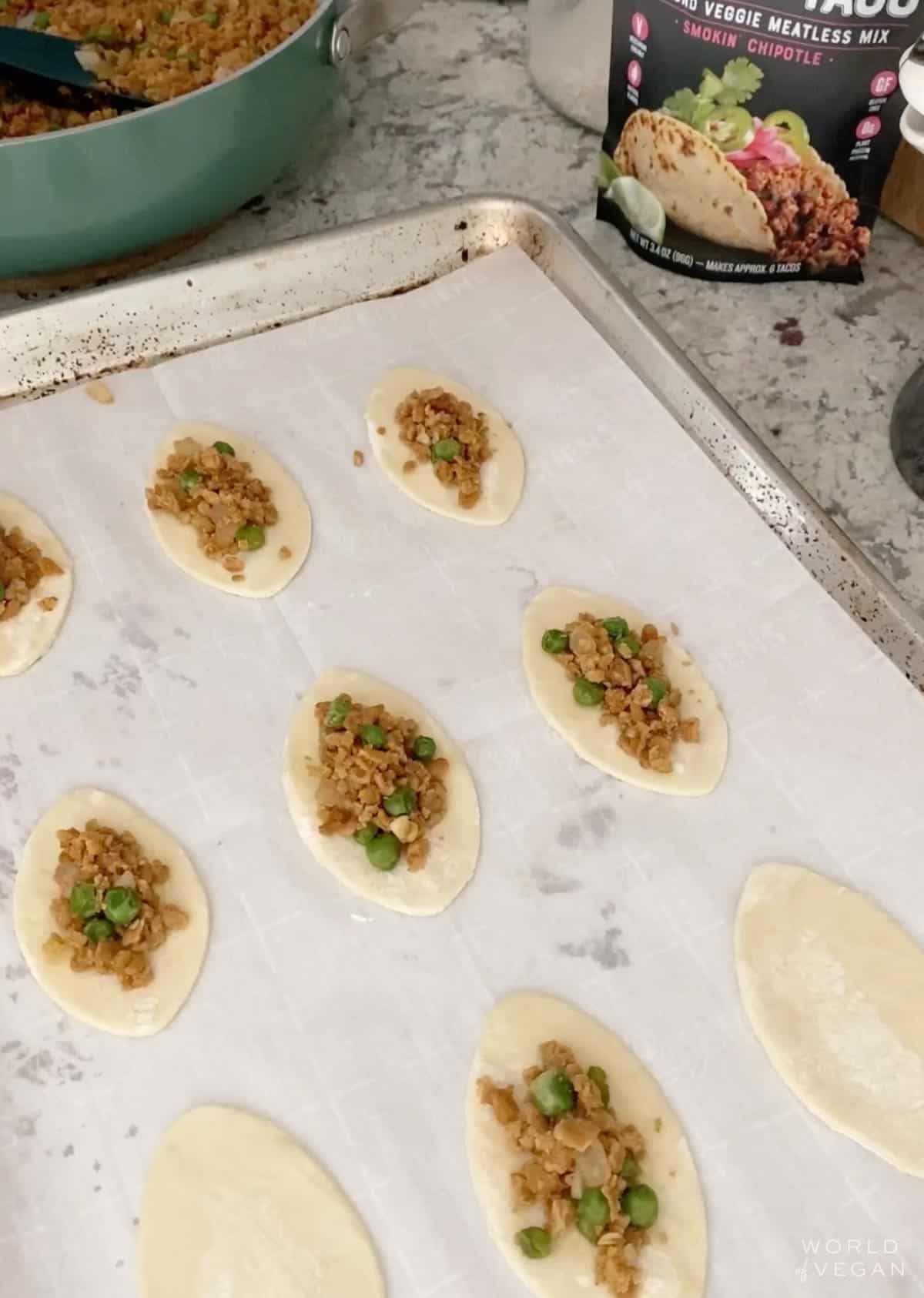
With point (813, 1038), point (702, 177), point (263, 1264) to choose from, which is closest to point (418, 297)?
point (702, 177)

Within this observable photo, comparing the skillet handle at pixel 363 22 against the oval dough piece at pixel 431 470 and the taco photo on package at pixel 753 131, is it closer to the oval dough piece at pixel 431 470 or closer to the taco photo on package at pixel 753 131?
the taco photo on package at pixel 753 131

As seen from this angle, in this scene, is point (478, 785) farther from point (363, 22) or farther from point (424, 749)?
point (363, 22)

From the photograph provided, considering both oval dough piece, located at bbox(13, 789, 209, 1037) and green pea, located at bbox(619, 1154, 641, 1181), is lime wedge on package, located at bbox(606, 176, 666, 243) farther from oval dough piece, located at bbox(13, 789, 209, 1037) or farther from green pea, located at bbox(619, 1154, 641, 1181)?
green pea, located at bbox(619, 1154, 641, 1181)

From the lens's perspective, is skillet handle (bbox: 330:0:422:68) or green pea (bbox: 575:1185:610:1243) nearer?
green pea (bbox: 575:1185:610:1243)

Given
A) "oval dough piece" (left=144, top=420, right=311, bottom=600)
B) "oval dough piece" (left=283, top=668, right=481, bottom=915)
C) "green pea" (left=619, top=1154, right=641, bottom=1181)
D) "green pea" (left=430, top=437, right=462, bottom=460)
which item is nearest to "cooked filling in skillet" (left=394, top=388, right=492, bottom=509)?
"green pea" (left=430, top=437, right=462, bottom=460)

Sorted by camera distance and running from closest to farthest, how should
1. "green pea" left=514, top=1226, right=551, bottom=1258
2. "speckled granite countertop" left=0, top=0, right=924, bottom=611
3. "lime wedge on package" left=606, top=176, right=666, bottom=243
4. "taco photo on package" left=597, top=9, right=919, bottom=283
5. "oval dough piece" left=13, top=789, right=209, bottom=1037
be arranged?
"green pea" left=514, top=1226, right=551, bottom=1258, "oval dough piece" left=13, top=789, right=209, bottom=1037, "taco photo on package" left=597, top=9, right=919, bottom=283, "speckled granite countertop" left=0, top=0, right=924, bottom=611, "lime wedge on package" left=606, top=176, right=666, bottom=243

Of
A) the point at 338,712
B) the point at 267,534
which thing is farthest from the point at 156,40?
the point at 338,712
